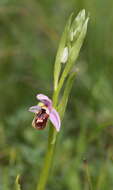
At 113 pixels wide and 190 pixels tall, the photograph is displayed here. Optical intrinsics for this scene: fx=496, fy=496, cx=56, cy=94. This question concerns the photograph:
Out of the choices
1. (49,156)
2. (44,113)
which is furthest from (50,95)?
(49,156)

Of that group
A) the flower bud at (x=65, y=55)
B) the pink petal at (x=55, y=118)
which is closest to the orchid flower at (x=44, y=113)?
the pink petal at (x=55, y=118)

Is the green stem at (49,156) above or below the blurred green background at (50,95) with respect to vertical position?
below

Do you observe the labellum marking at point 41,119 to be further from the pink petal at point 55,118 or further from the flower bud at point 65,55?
the flower bud at point 65,55

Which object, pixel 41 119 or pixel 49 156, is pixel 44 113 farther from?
pixel 49 156

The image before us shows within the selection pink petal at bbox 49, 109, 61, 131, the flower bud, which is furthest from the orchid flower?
the flower bud

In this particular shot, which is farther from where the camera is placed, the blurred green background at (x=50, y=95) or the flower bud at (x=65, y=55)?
the blurred green background at (x=50, y=95)

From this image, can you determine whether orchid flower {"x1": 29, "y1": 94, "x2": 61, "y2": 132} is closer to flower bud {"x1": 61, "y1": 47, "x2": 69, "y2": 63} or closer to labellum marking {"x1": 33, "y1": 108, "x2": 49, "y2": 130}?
labellum marking {"x1": 33, "y1": 108, "x2": 49, "y2": 130}
